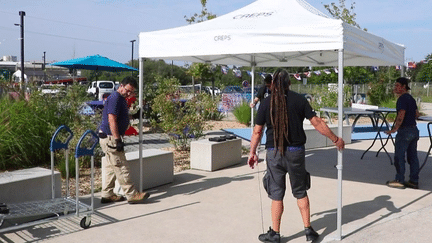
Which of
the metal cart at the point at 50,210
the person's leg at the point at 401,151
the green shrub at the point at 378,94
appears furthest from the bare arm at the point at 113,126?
the green shrub at the point at 378,94

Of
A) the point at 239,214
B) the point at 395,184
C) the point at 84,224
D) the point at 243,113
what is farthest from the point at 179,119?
the point at 243,113

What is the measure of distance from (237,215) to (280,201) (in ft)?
3.88

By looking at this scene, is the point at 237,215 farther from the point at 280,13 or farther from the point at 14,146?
the point at 14,146

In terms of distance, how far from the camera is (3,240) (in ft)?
15.2

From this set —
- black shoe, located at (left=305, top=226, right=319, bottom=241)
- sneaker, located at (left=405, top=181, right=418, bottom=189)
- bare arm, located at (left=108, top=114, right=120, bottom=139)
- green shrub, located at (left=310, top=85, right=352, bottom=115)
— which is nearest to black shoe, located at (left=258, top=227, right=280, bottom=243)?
black shoe, located at (left=305, top=226, right=319, bottom=241)

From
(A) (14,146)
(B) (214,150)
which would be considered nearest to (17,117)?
(A) (14,146)

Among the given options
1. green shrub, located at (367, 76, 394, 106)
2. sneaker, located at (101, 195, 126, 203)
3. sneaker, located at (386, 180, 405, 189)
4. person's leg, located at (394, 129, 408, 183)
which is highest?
green shrub, located at (367, 76, 394, 106)

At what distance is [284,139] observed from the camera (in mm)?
4543

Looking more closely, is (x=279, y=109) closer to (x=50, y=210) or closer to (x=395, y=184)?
(x=50, y=210)

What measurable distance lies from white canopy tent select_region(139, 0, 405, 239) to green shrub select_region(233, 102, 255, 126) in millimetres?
8898

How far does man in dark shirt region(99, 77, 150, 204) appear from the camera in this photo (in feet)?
18.9

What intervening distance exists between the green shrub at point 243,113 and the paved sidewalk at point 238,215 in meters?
8.07

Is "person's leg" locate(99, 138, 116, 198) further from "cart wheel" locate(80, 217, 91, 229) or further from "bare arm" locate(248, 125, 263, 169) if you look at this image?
"bare arm" locate(248, 125, 263, 169)

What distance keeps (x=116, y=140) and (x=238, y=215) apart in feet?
6.04
